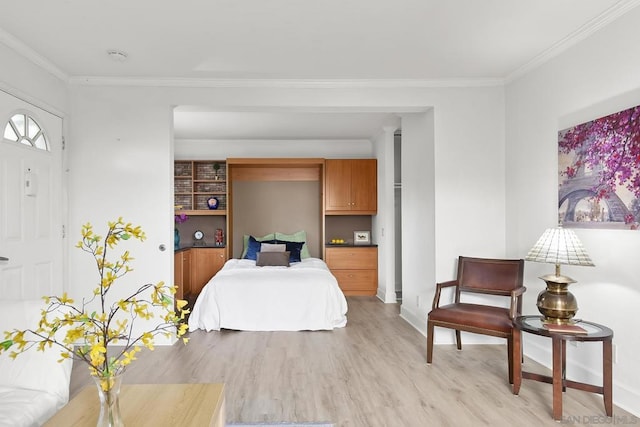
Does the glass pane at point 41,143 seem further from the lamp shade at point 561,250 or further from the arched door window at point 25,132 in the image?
the lamp shade at point 561,250

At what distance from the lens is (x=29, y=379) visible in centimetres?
194

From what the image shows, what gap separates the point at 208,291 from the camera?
4.64 metres

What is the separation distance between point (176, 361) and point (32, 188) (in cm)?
181

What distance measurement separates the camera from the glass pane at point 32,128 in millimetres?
3447

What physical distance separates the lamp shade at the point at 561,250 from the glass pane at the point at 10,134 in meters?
3.85

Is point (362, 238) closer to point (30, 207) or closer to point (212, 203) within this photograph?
point (212, 203)

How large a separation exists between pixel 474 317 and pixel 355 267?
346cm

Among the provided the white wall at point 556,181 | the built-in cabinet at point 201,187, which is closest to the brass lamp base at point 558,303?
the white wall at point 556,181

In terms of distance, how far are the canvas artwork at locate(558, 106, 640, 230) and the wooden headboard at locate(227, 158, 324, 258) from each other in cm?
433

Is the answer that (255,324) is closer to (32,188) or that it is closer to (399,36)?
(32,188)

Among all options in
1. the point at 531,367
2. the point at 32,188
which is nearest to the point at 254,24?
the point at 32,188

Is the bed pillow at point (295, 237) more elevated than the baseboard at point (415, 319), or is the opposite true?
the bed pillow at point (295, 237)

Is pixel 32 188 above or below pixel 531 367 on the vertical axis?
above

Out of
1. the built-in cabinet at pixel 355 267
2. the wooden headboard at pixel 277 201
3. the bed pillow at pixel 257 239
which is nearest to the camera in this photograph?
the bed pillow at pixel 257 239
